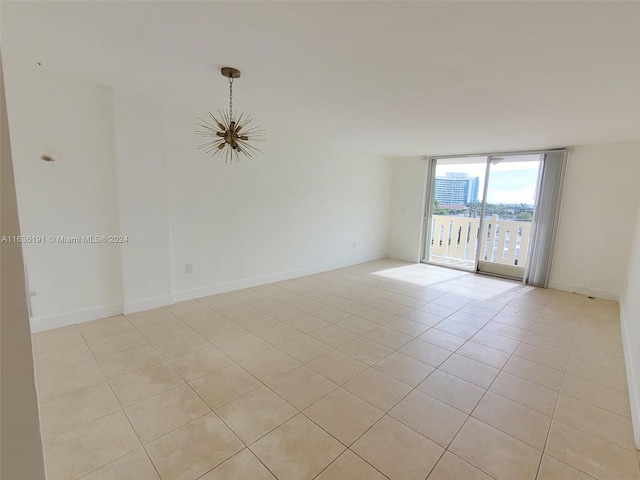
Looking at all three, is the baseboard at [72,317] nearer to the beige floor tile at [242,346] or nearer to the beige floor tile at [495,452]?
the beige floor tile at [242,346]

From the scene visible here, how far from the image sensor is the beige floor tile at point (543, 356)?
2615mm

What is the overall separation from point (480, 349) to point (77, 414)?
3199mm

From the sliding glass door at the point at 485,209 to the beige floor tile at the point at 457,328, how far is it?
114 inches

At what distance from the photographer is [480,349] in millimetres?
2822

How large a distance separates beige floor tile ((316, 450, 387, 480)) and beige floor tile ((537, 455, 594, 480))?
2.85 feet

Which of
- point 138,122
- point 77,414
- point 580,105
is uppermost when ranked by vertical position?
point 580,105

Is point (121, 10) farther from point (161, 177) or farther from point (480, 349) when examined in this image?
point (480, 349)

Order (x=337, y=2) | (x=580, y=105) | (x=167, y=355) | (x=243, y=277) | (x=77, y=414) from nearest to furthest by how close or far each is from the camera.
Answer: (x=337, y=2) → (x=77, y=414) → (x=167, y=355) → (x=580, y=105) → (x=243, y=277)

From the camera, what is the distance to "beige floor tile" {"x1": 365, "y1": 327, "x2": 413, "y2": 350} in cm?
286

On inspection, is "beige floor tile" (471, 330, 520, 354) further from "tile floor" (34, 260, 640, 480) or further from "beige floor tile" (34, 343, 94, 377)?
"beige floor tile" (34, 343, 94, 377)

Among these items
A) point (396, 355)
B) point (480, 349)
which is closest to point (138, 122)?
point (396, 355)

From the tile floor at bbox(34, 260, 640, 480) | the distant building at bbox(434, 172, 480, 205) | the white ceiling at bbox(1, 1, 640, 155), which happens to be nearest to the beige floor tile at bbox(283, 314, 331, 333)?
the tile floor at bbox(34, 260, 640, 480)

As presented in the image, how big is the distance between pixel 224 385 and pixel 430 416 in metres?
1.46

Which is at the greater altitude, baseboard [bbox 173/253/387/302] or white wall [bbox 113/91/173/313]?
white wall [bbox 113/91/173/313]
